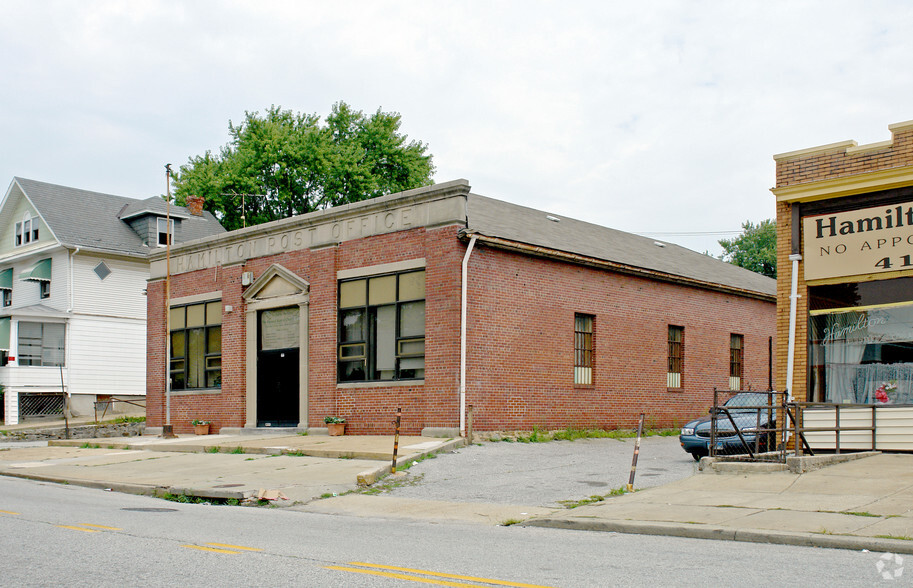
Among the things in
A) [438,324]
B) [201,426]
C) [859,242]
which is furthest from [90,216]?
[859,242]

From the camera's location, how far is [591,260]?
75.2ft

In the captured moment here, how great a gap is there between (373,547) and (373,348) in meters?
13.2

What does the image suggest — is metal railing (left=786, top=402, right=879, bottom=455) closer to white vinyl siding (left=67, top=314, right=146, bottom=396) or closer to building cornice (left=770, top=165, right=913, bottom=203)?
building cornice (left=770, top=165, right=913, bottom=203)

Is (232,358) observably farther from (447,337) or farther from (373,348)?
(447,337)

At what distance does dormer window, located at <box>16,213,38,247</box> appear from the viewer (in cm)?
4134

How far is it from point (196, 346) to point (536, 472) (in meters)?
15.5

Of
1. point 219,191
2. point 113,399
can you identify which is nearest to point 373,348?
point 113,399

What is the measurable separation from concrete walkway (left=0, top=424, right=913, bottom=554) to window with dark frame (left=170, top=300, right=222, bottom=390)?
18.7 ft

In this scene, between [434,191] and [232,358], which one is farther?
[232,358]

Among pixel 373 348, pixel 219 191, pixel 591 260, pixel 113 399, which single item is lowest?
pixel 113 399

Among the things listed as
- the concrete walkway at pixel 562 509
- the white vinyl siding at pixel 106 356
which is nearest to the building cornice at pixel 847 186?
the concrete walkway at pixel 562 509

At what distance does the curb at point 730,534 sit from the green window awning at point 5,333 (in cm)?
3394

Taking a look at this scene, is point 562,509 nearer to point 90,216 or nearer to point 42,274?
point 42,274

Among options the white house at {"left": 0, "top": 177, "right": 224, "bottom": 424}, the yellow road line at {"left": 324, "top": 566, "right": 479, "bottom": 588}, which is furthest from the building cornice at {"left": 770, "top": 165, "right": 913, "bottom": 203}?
the white house at {"left": 0, "top": 177, "right": 224, "bottom": 424}
